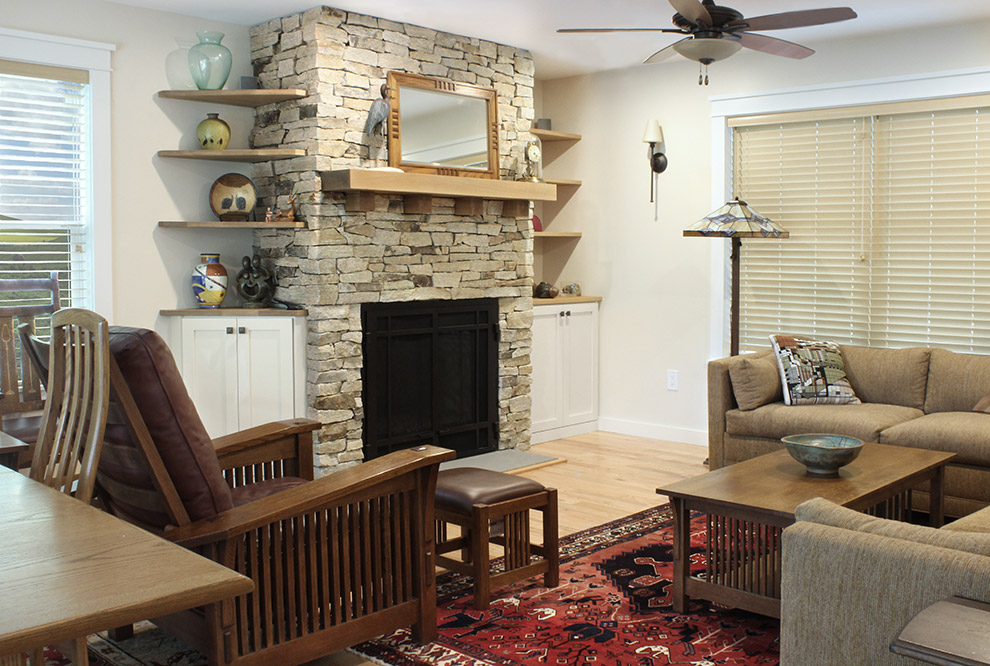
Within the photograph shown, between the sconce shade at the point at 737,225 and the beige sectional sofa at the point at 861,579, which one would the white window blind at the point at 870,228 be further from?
the beige sectional sofa at the point at 861,579

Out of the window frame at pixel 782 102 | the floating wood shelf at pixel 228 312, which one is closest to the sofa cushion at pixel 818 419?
the window frame at pixel 782 102

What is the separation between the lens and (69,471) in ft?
7.06

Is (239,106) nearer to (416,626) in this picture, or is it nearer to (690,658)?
(416,626)

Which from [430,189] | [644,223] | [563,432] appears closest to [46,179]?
[430,189]

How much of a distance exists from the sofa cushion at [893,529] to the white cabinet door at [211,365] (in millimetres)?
3392

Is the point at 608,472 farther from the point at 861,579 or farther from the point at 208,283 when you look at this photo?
the point at 861,579

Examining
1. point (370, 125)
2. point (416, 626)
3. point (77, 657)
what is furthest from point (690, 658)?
point (370, 125)

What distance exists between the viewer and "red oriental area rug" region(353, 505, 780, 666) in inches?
113

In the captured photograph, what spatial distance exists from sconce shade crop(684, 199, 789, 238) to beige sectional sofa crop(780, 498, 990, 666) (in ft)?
10.7

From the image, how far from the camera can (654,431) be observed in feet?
21.1

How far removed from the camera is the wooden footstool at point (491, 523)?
325cm

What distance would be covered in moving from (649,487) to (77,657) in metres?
3.73

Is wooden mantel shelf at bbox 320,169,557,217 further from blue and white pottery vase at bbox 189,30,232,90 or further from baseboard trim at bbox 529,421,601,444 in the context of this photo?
baseboard trim at bbox 529,421,601,444

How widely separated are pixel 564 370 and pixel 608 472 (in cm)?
119
